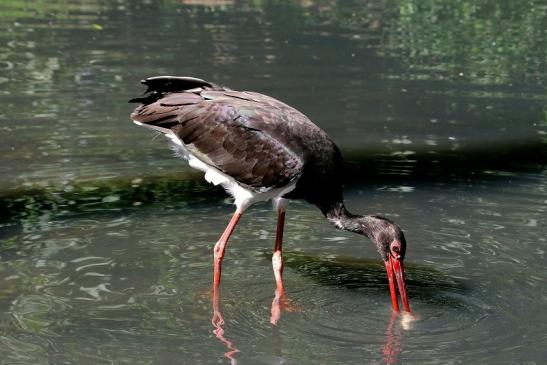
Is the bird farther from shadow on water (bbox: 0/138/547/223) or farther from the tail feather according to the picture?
shadow on water (bbox: 0/138/547/223)

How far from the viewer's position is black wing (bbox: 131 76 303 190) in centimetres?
676

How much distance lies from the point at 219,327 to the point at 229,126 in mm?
1423

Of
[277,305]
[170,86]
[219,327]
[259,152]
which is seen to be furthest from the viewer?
[170,86]

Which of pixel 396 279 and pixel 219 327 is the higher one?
pixel 396 279

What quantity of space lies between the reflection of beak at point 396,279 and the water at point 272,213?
94 mm

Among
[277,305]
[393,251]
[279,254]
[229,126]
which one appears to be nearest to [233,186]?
[229,126]

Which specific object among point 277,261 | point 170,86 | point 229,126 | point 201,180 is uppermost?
point 170,86

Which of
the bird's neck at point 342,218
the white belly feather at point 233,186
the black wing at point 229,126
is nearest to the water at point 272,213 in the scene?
the bird's neck at point 342,218

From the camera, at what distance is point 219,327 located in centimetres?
616

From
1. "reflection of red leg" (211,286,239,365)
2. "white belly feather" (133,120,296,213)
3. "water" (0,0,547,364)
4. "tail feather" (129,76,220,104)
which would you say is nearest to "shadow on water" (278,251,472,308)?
"water" (0,0,547,364)

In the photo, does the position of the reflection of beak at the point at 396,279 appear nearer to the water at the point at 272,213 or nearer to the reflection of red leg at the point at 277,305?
the water at the point at 272,213

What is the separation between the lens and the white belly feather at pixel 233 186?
272 inches

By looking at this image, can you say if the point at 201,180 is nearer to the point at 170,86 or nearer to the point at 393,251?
the point at 170,86

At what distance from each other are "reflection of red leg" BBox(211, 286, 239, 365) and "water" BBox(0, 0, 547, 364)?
16 mm
